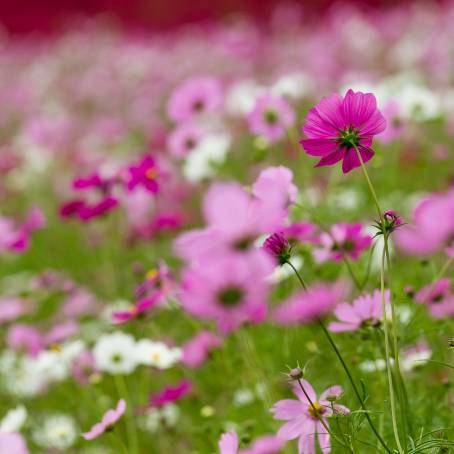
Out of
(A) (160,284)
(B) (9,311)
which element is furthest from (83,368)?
(A) (160,284)

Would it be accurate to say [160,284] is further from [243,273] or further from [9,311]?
[243,273]

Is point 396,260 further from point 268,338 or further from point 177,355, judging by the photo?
point 177,355

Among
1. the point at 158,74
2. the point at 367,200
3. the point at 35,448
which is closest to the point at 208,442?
the point at 35,448

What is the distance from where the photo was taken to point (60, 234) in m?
2.32

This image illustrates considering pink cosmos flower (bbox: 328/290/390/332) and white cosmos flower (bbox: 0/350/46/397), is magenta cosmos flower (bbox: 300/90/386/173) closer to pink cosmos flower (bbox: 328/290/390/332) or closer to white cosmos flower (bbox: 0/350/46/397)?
pink cosmos flower (bbox: 328/290/390/332)

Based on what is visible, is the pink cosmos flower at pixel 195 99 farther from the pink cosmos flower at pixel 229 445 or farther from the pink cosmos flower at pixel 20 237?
the pink cosmos flower at pixel 229 445

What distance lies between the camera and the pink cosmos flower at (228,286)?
1.24 ft

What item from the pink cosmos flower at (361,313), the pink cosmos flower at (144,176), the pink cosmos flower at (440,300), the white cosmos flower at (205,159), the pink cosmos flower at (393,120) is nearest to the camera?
the pink cosmos flower at (361,313)

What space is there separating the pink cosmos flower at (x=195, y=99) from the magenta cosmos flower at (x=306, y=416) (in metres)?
0.74

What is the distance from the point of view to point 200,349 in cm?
99

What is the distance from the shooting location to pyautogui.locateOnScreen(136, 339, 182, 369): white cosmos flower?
90 centimetres

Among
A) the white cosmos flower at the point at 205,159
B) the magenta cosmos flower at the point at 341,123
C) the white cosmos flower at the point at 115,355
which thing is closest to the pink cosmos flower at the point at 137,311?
the white cosmos flower at the point at 115,355

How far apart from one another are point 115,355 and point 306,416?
404 millimetres

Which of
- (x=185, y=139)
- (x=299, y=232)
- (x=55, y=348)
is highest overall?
(x=185, y=139)
